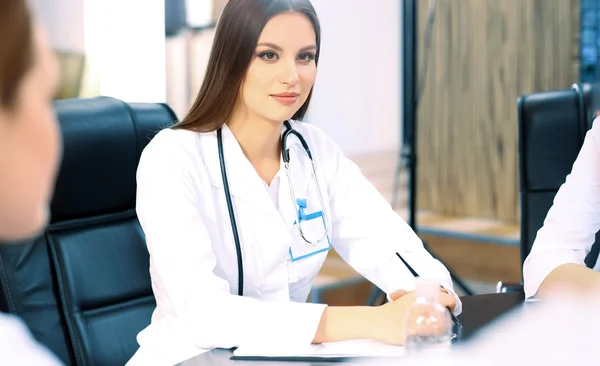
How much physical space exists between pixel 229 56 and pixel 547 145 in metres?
0.90

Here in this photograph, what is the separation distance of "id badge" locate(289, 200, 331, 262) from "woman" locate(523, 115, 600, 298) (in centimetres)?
45

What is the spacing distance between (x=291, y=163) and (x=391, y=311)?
21.5 inches

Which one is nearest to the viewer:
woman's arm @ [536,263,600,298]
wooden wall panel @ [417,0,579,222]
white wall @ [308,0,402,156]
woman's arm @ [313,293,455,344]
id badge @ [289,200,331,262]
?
woman's arm @ [313,293,455,344]

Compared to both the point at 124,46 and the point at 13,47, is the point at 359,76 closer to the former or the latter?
the point at 124,46

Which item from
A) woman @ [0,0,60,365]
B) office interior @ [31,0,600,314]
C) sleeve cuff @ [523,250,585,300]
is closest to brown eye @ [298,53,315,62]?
sleeve cuff @ [523,250,585,300]

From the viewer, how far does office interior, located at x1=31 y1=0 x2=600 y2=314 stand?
12.4 feet

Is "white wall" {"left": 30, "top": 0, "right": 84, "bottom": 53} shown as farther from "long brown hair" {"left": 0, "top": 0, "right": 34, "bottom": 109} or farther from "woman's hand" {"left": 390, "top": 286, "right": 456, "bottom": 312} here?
"long brown hair" {"left": 0, "top": 0, "right": 34, "bottom": 109}

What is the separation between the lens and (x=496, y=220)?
14.0 ft

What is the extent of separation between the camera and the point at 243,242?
5.49ft

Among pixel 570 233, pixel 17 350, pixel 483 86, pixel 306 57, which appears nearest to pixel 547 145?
pixel 570 233

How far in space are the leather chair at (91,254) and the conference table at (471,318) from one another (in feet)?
1.67

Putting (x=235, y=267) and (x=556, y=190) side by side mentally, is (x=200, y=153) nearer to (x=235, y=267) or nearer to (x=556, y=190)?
(x=235, y=267)

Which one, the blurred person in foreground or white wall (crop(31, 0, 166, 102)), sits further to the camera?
white wall (crop(31, 0, 166, 102))

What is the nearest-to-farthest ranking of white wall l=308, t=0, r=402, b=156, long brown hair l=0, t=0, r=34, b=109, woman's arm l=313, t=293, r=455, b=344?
long brown hair l=0, t=0, r=34, b=109
woman's arm l=313, t=293, r=455, b=344
white wall l=308, t=0, r=402, b=156
